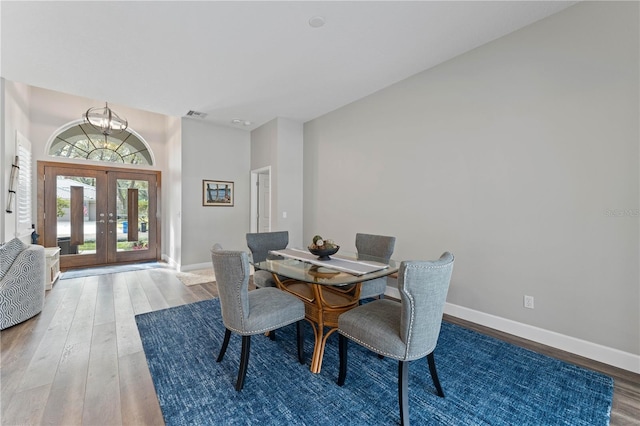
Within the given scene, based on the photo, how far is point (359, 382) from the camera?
1.87 m

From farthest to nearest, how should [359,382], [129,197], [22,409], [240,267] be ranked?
[129,197], [359,382], [240,267], [22,409]

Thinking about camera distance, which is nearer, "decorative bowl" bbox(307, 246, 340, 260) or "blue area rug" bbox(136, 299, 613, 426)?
"blue area rug" bbox(136, 299, 613, 426)

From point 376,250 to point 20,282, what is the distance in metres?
3.78

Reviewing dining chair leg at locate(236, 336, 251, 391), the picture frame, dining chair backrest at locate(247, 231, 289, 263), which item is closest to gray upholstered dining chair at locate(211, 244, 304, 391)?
dining chair leg at locate(236, 336, 251, 391)

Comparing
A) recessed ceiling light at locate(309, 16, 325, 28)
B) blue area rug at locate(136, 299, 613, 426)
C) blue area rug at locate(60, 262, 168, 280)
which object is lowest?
blue area rug at locate(136, 299, 613, 426)

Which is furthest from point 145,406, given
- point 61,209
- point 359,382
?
point 61,209

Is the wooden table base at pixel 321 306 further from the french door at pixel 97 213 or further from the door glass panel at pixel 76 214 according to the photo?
the door glass panel at pixel 76 214

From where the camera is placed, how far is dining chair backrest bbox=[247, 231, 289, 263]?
10.4ft

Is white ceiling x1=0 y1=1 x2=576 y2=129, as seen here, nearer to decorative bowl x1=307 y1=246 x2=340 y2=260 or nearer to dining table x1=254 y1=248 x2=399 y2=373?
decorative bowl x1=307 y1=246 x2=340 y2=260

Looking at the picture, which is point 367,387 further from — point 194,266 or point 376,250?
point 194,266

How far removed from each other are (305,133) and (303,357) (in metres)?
4.11

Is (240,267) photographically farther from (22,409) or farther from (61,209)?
(61,209)

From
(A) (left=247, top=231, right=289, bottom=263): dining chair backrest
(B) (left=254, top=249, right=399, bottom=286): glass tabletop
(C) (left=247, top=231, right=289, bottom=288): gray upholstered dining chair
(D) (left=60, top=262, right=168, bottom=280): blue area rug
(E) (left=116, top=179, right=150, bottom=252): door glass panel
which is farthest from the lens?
(E) (left=116, top=179, right=150, bottom=252): door glass panel

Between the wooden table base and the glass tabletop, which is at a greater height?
the glass tabletop
